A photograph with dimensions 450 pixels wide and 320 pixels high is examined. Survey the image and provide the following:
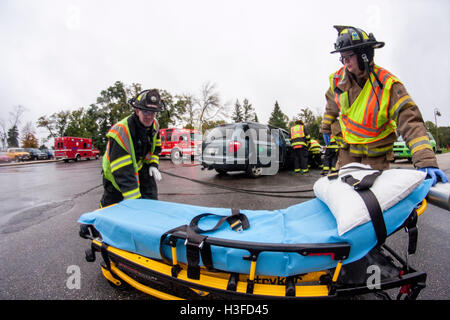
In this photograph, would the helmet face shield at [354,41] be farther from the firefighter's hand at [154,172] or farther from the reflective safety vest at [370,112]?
the firefighter's hand at [154,172]

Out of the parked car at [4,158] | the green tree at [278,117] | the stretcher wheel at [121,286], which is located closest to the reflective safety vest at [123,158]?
the stretcher wheel at [121,286]

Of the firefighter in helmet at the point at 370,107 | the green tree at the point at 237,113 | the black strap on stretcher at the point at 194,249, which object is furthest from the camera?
the green tree at the point at 237,113

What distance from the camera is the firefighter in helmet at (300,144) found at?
6.39 metres

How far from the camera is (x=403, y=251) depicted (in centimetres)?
200

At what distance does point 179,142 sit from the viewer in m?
14.8

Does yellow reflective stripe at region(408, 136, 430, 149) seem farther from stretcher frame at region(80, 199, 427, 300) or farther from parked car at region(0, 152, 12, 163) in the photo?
parked car at region(0, 152, 12, 163)

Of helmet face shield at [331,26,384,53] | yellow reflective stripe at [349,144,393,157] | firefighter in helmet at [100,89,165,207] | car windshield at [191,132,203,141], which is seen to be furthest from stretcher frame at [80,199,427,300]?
car windshield at [191,132,203,141]

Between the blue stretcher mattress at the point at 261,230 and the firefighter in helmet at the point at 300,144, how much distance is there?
5239mm

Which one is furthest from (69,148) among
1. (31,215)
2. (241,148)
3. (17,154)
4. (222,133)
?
(241,148)

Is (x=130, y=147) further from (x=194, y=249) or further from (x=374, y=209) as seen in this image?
(x=374, y=209)

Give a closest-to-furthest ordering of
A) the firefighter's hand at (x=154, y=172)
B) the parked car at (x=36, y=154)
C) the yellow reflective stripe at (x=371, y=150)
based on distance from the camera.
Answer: the yellow reflective stripe at (x=371, y=150) < the firefighter's hand at (x=154, y=172) < the parked car at (x=36, y=154)

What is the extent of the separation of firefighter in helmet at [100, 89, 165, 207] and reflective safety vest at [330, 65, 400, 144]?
186cm

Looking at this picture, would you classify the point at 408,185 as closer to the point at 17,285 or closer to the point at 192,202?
the point at 17,285

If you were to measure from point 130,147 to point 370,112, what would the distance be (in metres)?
2.17
